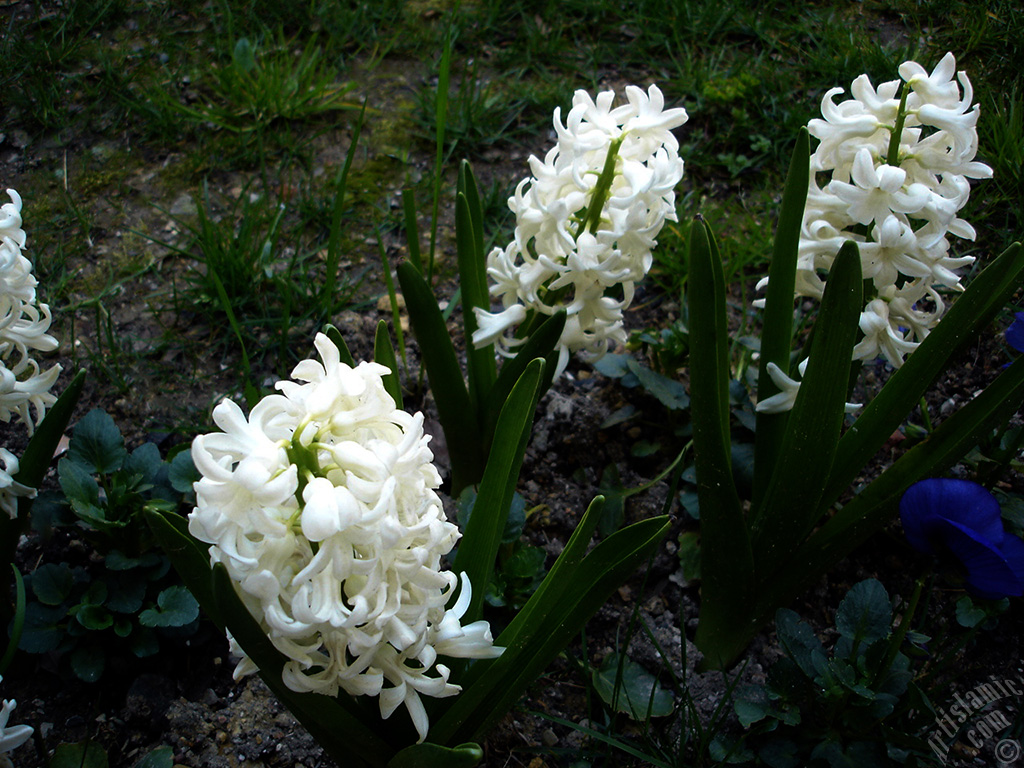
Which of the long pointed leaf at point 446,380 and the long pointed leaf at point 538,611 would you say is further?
the long pointed leaf at point 446,380

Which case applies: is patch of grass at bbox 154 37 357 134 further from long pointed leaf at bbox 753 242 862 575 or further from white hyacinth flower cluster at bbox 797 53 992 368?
long pointed leaf at bbox 753 242 862 575

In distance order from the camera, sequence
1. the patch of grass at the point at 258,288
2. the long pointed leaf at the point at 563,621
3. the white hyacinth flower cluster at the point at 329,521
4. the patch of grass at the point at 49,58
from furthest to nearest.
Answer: the patch of grass at the point at 49,58 < the patch of grass at the point at 258,288 < the long pointed leaf at the point at 563,621 < the white hyacinth flower cluster at the point at 329,521

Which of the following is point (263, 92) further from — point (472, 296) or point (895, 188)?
point (895, 188)

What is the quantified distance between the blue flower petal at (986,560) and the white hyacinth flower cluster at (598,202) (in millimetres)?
717

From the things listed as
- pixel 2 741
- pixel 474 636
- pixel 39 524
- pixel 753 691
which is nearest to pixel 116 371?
pixel 39 524

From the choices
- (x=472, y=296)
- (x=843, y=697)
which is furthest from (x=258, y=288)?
(x=843, y=697)

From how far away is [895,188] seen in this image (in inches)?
52.7

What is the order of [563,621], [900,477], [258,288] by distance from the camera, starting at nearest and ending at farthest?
[563,621], [900,477], [258,288]

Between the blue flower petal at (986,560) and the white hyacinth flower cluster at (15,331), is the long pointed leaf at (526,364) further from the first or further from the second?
the white hyacinth flower cluster at (15,331)

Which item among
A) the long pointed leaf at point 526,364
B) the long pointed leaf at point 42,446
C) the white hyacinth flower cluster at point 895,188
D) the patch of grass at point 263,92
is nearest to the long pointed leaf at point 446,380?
the long pointed leaf at point 526,364

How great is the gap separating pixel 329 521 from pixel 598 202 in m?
0.86
